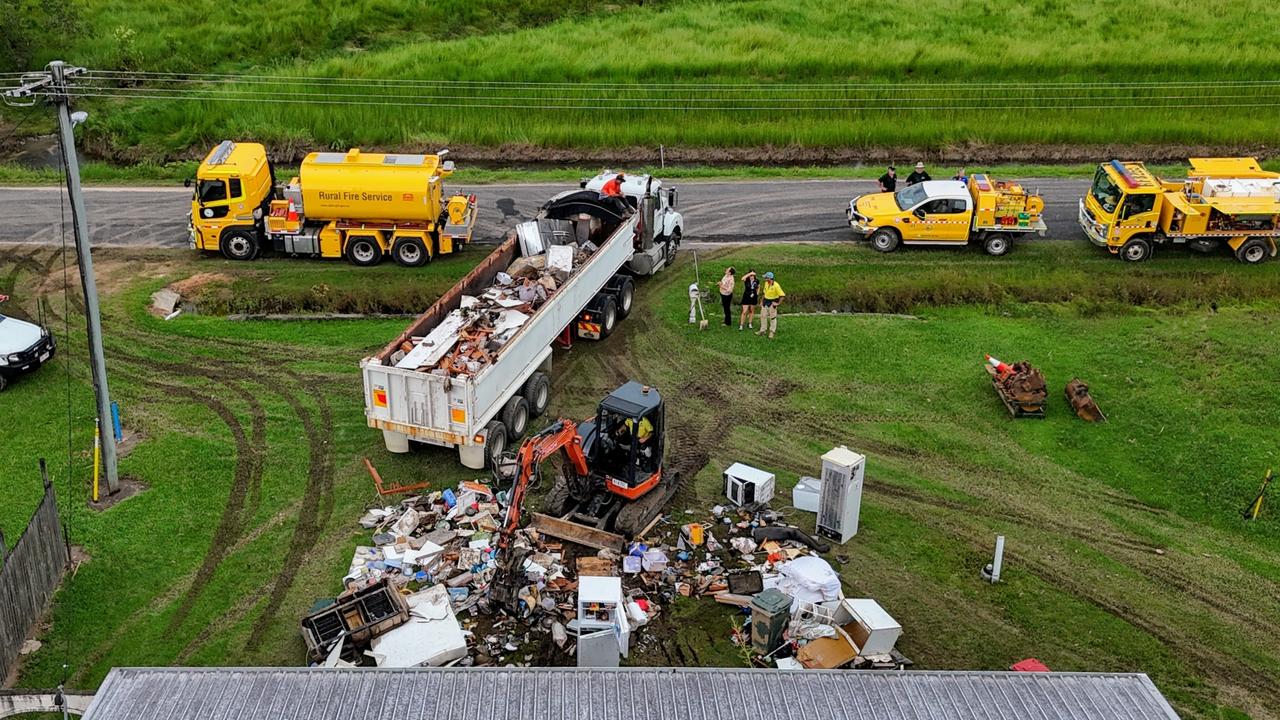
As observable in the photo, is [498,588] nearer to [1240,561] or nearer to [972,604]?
[972,604]

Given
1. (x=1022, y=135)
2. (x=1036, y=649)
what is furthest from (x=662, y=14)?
(x=1036, y=649)

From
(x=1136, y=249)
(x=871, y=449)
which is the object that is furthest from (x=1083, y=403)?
(x=1136, y=249)

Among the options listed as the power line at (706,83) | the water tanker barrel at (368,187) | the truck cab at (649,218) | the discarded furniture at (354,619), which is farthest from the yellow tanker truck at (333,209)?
the discarded furniture at (354,619)

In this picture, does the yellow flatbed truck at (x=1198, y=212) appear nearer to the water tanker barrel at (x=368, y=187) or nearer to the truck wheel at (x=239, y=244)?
the water tanker barrel at (x=368, y=187)

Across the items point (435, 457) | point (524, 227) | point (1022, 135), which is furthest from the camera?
point (1022, 135)

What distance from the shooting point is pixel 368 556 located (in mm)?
16031

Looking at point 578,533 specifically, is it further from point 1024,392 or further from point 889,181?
point 889,181

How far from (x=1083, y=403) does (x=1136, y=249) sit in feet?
29.4

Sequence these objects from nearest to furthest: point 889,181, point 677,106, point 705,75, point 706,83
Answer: point 889,181 < point 677,106 < point 706,83 < point 705,75

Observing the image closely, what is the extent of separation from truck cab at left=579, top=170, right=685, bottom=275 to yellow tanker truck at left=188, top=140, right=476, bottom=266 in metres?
3.57

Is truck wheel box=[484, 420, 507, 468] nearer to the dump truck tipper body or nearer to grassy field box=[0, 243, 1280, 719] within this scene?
the dump truck tipper body

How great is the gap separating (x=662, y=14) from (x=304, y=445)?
31.7 meters

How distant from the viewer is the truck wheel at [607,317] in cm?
2269

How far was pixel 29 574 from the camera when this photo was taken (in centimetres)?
1445
